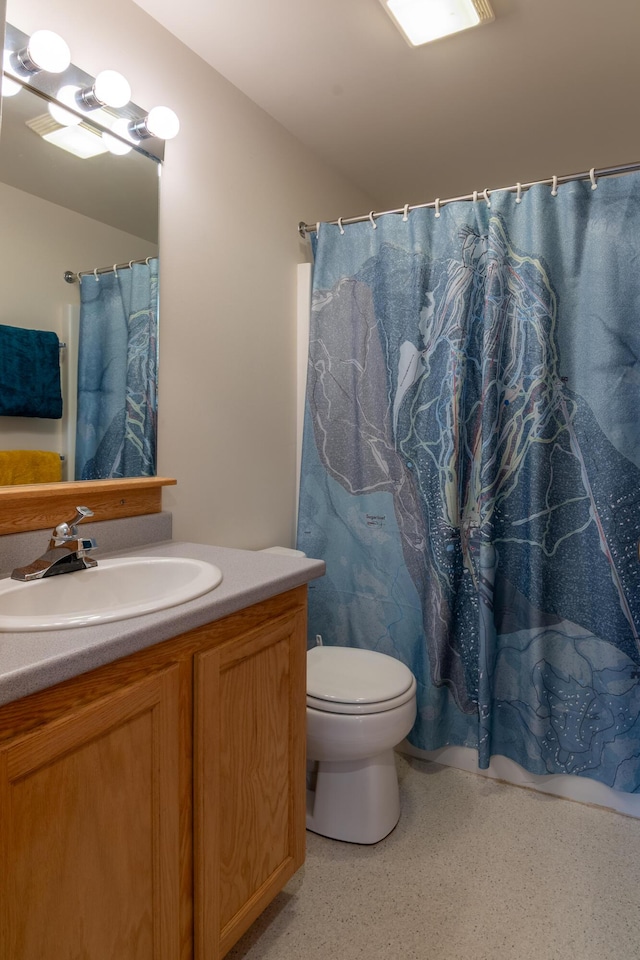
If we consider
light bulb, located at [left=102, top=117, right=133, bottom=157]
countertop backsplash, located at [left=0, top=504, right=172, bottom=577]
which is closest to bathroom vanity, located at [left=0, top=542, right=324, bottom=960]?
countertop backsplash, located at [left=0, top=504, right=172, bottom=577]

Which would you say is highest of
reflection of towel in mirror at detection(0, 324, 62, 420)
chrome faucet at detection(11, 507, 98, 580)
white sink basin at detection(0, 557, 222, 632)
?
reflection of towel in mirror at detection(0, 324, 62, 420)

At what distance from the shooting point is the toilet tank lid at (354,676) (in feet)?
5.70

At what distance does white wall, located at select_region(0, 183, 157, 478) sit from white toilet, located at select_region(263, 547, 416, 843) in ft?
3.23

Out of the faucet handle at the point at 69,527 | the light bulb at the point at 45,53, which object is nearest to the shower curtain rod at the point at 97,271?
the light bulb at the point at 45,53

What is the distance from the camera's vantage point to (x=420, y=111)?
88.6 inches

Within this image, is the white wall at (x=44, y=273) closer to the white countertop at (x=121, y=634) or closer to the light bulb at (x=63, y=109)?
the light bulb at (x=63, y=109)

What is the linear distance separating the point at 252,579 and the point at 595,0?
1.87 metres

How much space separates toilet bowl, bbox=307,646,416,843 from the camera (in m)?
1.70

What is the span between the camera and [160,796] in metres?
1.07

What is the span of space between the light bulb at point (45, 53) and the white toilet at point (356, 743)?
1735 millimetres

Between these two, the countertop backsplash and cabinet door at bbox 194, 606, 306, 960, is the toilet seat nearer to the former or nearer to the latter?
cabinet door at bbox 194, 606, 306, 960

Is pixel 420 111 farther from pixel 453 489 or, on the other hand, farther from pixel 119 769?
pixel 119 769

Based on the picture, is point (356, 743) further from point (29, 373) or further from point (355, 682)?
point (29, 373)

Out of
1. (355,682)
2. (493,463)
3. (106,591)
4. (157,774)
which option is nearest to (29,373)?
(106,591)
